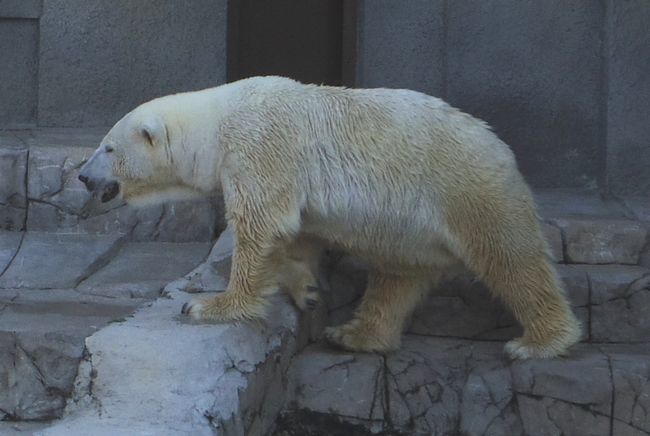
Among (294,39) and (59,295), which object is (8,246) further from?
(294,39)

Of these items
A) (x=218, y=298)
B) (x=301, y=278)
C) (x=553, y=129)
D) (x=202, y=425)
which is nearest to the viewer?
(x=202, y=425)

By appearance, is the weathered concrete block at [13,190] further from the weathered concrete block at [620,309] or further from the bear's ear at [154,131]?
the weathered concrete block at [620,309]

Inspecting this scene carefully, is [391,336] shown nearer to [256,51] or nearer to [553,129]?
[553,129]

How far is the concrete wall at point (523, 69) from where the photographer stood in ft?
22.2

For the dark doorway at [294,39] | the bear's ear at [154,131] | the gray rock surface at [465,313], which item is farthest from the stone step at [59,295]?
the dark doorway at [294,39]

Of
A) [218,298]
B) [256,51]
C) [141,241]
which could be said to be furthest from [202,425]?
[256,51]

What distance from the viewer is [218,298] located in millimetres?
4371

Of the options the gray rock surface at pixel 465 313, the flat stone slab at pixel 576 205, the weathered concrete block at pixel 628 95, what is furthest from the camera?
the weathered concrete block at pixel 628 95

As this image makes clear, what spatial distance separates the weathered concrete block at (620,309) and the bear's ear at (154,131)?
1.96 m

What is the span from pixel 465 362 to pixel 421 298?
34 centimetres

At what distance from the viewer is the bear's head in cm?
457

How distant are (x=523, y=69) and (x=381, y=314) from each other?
2475mm

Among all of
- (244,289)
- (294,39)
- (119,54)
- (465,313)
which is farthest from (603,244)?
(294,39)

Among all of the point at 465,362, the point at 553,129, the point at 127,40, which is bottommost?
the point at 465,362
